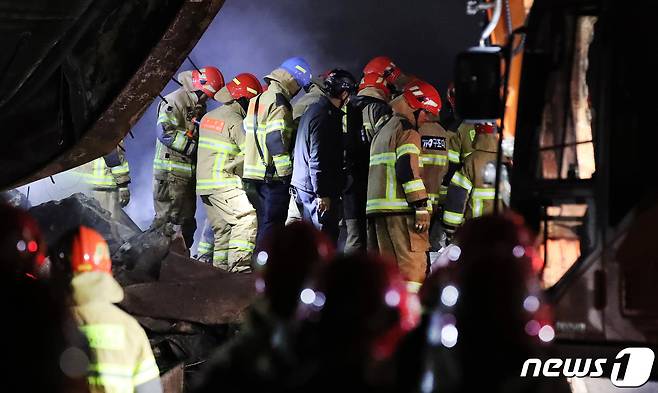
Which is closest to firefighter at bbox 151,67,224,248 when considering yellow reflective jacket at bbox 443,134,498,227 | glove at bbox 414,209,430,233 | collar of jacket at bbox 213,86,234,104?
collar of jacket at bbox 213,86,234,104

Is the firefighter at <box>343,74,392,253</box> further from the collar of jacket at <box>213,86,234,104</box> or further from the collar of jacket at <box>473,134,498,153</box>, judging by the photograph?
the collar of jacket at <box>213,86,234,104</box>

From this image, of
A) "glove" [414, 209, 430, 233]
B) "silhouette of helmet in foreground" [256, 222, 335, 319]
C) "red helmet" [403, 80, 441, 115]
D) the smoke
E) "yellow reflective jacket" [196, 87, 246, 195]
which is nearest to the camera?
"silhouette of helmet in foreground" [256, 222, 335, 319]

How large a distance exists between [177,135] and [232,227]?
57.1 inches

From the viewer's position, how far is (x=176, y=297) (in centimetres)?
688

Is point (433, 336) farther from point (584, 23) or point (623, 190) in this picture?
point (584, 23)

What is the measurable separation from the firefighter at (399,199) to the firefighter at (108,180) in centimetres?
346

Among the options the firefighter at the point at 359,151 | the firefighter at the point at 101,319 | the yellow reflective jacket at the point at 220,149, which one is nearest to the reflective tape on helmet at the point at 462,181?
the firefighter at the point at 359,151

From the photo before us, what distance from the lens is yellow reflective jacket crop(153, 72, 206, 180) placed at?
36.0 feet

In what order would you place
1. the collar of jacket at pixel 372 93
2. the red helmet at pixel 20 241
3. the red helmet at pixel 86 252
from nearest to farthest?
the red helmet at pixel 20 241, the red helmet at pixel 86 252, the collar of jacket at pixel 372 93

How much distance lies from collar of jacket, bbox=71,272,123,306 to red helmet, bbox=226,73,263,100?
7322 mm

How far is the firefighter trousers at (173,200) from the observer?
11.1m

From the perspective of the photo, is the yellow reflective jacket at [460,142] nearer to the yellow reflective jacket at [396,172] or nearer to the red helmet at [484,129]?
the red helmet at [484,129]

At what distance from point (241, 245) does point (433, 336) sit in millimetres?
7389

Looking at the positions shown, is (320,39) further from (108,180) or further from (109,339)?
(109,339)
